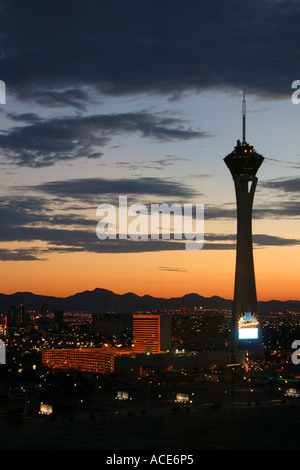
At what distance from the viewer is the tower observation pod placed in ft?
582

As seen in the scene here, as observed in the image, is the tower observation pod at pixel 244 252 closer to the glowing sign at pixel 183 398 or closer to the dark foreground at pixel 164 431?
the glowing sign at pixel 183 398

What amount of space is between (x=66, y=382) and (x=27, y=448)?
231ft

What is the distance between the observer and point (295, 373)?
5472 inches

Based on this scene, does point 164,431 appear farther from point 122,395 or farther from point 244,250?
point 244,250

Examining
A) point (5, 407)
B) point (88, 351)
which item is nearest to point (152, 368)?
point (88, 351)

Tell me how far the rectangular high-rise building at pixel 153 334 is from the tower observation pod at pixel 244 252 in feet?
53.6

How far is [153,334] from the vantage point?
191875 mm

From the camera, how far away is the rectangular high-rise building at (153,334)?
18888cm

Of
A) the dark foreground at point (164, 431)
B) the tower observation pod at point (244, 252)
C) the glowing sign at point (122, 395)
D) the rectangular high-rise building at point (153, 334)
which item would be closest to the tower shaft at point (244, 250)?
the tower observation pod at point (244, 252)

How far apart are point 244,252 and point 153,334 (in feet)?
105

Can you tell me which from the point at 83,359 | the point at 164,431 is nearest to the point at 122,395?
the point at 164,431

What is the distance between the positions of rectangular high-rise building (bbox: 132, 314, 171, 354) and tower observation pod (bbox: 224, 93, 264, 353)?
16328mm

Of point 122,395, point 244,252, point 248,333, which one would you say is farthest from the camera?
point 248,333
